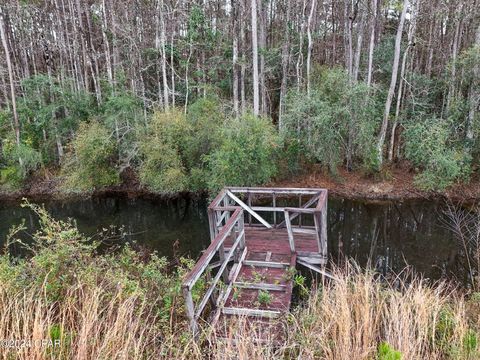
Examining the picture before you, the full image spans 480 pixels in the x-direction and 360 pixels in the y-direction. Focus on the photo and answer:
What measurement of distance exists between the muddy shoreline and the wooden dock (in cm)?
665

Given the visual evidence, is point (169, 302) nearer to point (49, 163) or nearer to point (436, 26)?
point (49, 163)

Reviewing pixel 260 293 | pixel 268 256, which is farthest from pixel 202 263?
pixel 268 256

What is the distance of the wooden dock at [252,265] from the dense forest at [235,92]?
4406mm

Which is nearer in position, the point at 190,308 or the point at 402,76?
the point at 190,308

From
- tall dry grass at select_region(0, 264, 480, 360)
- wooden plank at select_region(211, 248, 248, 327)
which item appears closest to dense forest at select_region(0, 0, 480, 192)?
wooden plank at select_region(211, 248, 248, 327)

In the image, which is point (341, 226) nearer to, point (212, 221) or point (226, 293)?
point (212, 221)

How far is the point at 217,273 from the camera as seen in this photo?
4.90 m

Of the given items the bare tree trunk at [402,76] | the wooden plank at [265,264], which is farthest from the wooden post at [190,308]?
the bare tree trunk at [402,76]

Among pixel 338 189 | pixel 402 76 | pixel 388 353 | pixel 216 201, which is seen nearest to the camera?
pixel 388 353

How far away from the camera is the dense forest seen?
12.6 metres

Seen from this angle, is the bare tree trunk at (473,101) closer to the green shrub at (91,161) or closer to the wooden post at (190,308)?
the wooden post at (190,308)

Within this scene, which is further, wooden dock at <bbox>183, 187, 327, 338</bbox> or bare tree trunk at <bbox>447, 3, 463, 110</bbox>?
bare tree trunk at <bbox>447, 3, 463, 110</bbox>

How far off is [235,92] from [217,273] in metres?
12.0

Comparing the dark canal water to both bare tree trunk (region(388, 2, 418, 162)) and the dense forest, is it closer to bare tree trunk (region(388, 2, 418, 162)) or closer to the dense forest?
the dense forest
